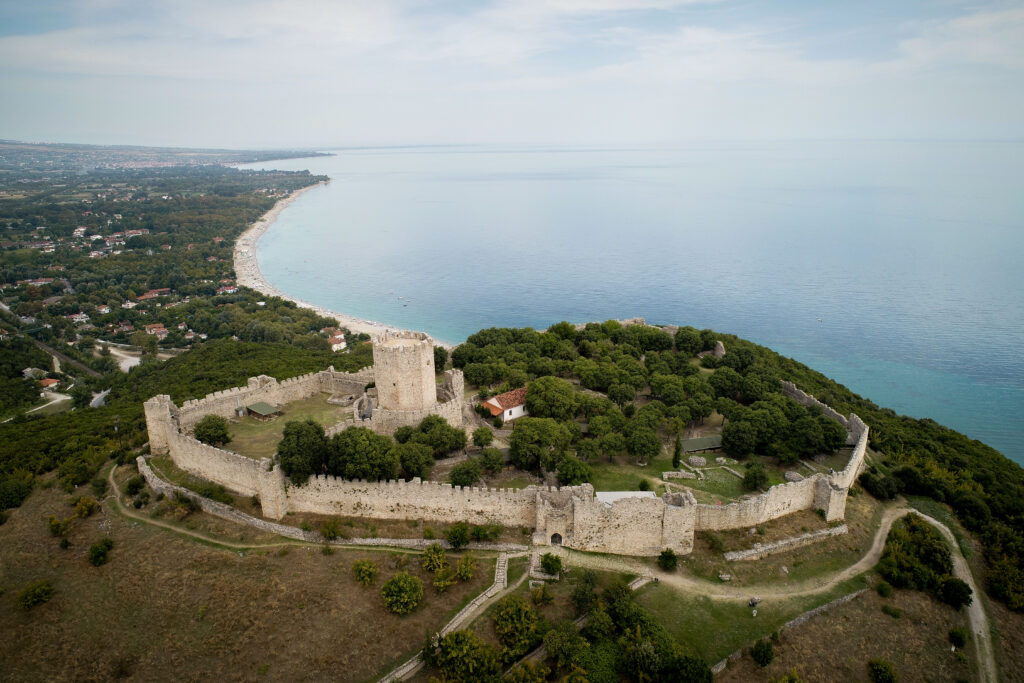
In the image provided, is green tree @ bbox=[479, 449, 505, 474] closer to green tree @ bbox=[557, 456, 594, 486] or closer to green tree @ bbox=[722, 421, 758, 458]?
green tree @ bbox=[557, 456, 594, 486]

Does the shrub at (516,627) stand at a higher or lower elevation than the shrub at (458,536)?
lower

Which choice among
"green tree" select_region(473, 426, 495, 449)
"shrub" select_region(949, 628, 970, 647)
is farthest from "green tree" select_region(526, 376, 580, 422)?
"shrub" select_region(949, 628, 970, 647)

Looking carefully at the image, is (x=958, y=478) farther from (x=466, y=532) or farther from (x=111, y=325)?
(x=111, y=325)

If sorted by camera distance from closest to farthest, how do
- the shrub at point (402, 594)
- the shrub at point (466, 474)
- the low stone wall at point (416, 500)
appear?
the shrub at point (402, 594), the low stone wall at point (416, 500), the shrub at point (466, 474)

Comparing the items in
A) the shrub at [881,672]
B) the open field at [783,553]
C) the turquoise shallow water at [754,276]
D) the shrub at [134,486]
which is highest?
the shrub at [134,486]

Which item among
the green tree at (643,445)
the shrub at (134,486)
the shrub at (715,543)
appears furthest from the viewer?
the green tree at (643,445)

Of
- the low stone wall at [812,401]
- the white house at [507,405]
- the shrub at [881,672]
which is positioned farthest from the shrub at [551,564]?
the low stone wall at [812,401]

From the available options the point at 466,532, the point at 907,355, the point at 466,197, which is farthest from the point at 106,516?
the point at 466,197

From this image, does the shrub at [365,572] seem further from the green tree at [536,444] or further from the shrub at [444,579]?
the green tree at [536,444]
